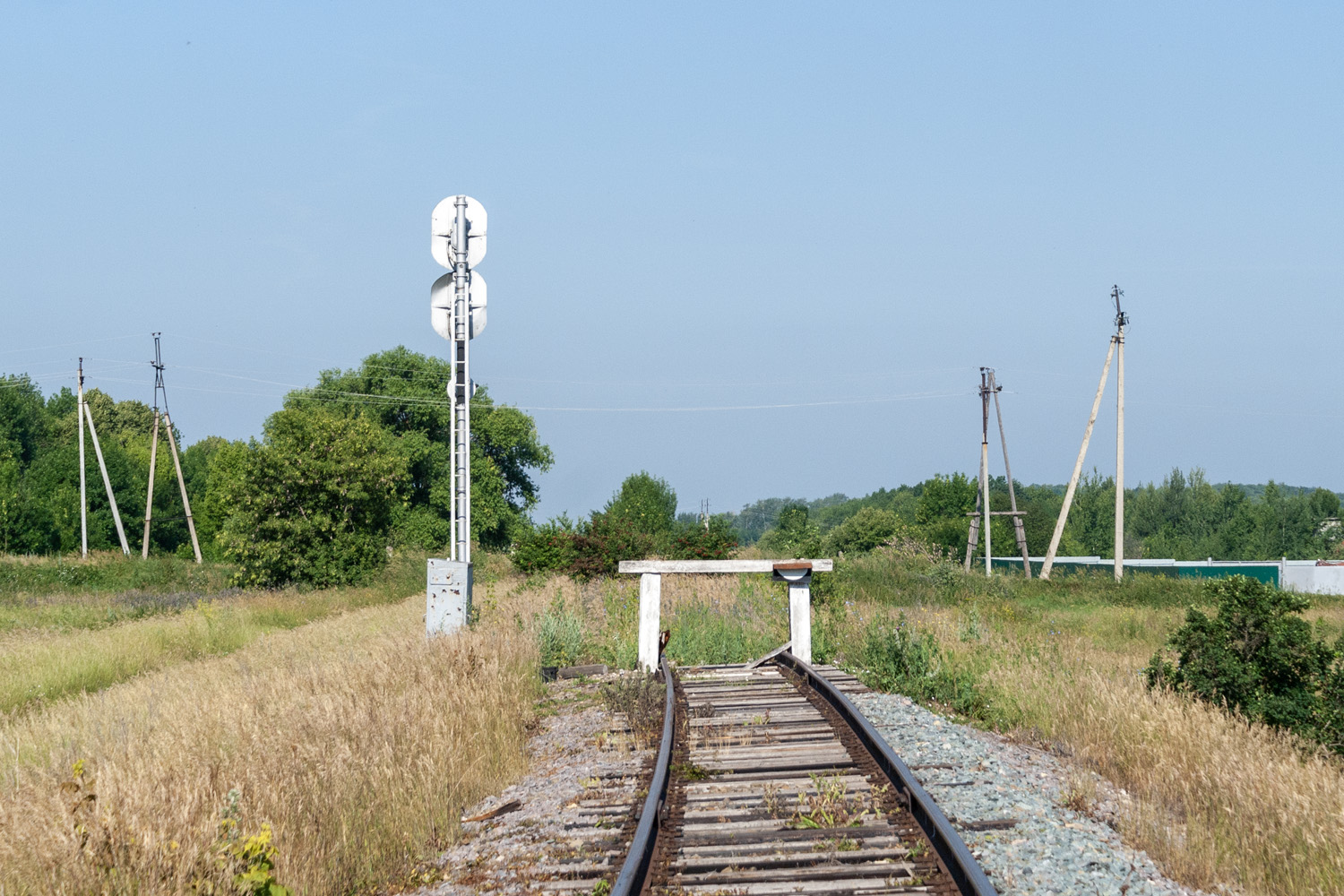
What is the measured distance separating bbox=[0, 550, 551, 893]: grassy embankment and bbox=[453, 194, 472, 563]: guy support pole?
4.17 feet

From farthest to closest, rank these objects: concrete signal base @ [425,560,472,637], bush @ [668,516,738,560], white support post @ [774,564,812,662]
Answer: bush @ [668,516,738,560]
white support post @ [774,564,812,662]
concrete signal base @ [425,560,472,637]

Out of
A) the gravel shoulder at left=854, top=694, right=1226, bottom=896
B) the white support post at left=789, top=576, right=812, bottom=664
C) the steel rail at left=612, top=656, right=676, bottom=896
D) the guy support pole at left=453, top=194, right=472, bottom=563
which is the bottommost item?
the gravel shoulder at left=854, top=694, right=1226, bottom=896

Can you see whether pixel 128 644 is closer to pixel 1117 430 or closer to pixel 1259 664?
pixel 1259 664

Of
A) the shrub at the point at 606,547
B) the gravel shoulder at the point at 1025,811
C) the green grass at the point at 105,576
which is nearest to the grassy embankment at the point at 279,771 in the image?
the gravel shoulder at the point at 1025,811

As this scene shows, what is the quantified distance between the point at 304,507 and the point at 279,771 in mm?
38289

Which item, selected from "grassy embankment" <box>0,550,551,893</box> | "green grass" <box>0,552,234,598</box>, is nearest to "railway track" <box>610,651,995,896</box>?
"grassy embankment" <box>0,550,551,893</box>

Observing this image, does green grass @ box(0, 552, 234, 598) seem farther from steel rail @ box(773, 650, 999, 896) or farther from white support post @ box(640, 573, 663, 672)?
steel rail @ box(773, 650, 999, 896)

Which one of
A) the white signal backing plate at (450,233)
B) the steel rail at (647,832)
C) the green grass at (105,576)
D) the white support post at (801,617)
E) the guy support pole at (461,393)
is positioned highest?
the white signal backing plate at (450,233)

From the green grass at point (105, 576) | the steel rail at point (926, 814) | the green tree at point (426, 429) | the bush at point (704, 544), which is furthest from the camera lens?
the green tree at point (426, 429)

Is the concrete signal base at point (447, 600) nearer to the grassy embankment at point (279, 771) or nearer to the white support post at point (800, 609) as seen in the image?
the grassy embankment at point (279, 771)

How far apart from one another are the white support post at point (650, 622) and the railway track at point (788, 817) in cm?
272

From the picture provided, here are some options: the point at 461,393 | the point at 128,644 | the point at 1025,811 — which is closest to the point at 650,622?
the point at 461,393

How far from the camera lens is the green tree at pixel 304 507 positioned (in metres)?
40.8

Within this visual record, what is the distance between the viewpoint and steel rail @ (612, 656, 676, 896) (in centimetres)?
446
